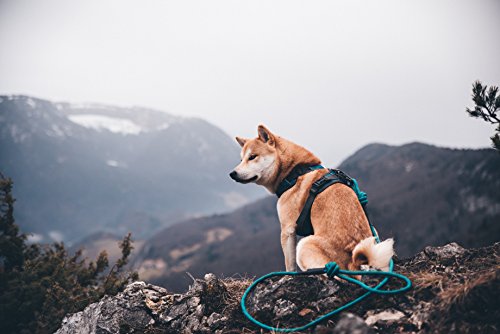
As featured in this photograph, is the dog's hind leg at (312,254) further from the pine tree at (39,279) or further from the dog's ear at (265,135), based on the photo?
the pine tree at (39,279)

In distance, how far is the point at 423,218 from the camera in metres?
104

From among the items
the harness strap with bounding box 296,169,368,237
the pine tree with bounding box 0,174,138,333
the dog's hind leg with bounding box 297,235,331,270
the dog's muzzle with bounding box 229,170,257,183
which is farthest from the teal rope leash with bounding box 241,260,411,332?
the pine tree with bounding box 0,174,138,333

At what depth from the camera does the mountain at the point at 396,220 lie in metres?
92.9

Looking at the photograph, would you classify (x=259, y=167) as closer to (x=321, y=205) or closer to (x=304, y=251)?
(x=321, y=205)

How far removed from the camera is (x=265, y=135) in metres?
5.84

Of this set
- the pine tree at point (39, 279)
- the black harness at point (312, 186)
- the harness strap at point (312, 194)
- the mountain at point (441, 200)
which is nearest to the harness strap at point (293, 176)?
the black harness at point (312, 186)

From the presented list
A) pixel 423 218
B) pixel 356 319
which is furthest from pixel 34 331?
pixel 423 218

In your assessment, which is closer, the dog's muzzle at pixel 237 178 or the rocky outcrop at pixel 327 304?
the rocky outcrop at pixel 327 304

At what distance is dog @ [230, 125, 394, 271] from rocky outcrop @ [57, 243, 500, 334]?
36 centimetres

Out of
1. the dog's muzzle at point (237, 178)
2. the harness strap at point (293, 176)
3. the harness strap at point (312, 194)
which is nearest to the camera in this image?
the harness strap at point (312, 194)

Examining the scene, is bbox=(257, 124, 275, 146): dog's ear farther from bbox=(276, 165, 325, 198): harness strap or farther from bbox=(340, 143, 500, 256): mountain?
bbox=(340, 143, 500, 256): mountain

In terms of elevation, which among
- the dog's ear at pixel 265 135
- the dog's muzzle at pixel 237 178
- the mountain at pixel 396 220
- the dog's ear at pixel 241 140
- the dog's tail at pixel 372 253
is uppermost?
the dog's ear at pixel 265 135

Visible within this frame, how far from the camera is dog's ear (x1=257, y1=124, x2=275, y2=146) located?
5.76 meters

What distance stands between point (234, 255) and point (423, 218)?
218 ft
